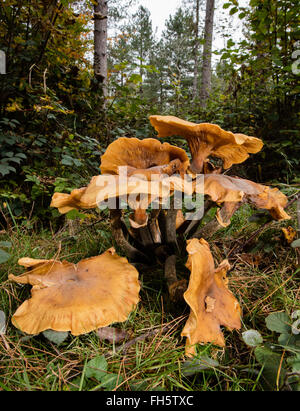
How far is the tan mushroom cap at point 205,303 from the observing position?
49.9 inches

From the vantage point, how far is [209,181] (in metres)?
1.46

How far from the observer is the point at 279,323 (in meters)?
1.28

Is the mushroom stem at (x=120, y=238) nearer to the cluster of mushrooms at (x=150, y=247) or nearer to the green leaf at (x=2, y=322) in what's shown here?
the cluster of mushrooms at (x=150, y=247)

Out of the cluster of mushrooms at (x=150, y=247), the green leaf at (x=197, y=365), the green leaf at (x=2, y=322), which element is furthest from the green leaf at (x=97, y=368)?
the green leaf at (x=2, y=322)

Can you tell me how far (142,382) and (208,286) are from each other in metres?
0.62

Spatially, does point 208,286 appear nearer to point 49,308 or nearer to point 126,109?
point 49,308

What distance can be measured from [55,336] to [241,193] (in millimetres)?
1258

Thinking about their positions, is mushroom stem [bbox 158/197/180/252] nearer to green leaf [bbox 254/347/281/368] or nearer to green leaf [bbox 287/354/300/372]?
green leaf [bbox 254/347/281/368]

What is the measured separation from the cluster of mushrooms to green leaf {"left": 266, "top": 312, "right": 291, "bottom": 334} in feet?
0.57

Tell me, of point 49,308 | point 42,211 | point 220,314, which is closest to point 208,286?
point 220,314

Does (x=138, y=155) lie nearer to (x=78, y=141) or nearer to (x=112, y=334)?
(x=112, y=334)

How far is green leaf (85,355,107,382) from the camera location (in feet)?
3.67
